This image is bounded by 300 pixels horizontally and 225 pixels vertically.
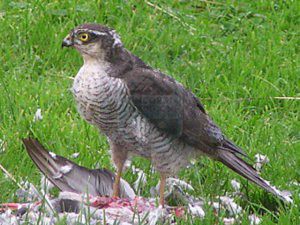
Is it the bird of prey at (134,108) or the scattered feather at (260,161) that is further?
the scattered feather at (260,161)

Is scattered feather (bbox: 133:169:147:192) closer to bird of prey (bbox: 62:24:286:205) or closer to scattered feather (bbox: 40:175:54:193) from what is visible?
bird of prey (bbox: 62:24:286:205)

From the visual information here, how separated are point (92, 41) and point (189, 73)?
7.89ft

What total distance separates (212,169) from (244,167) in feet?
1.35

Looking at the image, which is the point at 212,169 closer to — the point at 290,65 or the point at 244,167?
the point at 244,167

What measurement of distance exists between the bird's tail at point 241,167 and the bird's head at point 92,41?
100 cm

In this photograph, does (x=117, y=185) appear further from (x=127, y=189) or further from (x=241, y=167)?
(x=241, y=167)

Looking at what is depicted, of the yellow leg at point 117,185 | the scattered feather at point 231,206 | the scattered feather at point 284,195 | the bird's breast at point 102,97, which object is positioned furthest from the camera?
the yellow leg at point 117,185

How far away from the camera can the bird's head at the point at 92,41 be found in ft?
18.2

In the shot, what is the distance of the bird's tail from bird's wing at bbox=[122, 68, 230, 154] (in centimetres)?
11

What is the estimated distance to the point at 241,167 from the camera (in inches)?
239

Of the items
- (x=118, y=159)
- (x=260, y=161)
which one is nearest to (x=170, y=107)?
(x=118, y=159)

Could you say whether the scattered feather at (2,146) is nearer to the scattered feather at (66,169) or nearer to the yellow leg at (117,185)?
the scattered feather at (66,169)

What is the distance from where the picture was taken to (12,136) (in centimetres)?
648

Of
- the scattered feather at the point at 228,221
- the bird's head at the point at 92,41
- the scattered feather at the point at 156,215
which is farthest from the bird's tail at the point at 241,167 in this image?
the bird's head at the point at 92,41
